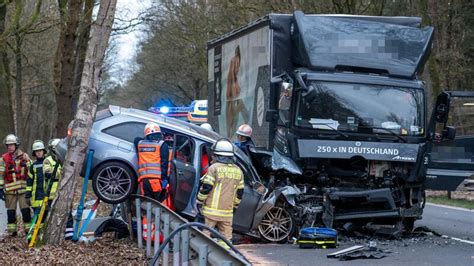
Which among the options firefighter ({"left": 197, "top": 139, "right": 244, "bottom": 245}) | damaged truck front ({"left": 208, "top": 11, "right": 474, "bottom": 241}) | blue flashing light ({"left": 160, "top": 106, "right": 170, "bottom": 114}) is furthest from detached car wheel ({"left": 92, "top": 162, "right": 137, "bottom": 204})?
blue flashing light ({"left": 160, "top": 106, "right": 170, "bottom": 114})

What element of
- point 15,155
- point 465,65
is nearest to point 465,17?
point 465,65

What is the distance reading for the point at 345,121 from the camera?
12.9 m

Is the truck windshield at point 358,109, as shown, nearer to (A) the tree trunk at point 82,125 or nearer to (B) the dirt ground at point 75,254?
(A) the tree trunk at point 82,125

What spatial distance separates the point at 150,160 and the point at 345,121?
370cm

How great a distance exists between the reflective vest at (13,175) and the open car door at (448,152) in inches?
272

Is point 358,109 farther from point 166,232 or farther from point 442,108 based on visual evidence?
point 166,232

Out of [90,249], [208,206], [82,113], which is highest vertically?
[82,113]

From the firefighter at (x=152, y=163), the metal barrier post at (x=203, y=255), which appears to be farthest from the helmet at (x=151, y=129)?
the metal barrier post at (x=203, y=255)

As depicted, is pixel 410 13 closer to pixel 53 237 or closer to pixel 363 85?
pixel 363 85

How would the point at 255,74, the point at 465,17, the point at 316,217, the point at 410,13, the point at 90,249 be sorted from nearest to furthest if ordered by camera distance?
the point at 90,249
the point at 316,217
the point at 255,74
the point at 410,13
the point at 465,17

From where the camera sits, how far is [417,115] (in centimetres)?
1308

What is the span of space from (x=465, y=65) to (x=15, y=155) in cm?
2450

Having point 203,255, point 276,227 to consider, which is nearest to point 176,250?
point 203,255

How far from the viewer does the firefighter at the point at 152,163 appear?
1095 centimetres
